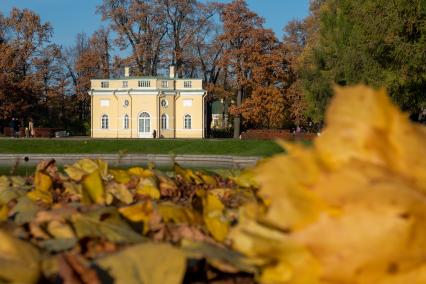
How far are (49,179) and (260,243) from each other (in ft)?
4.75

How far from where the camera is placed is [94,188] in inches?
59.9

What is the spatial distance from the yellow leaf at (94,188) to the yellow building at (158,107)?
4920cm

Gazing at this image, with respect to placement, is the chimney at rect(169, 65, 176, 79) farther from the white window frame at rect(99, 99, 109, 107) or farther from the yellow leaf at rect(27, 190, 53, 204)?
the yellow leaf at rect(27, 190, 53, 204)

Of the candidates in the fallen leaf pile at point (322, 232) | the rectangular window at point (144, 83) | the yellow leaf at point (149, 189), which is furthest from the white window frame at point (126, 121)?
the fallen leaf pile at point (322, 232)

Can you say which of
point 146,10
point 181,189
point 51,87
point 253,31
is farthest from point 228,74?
point 181,189

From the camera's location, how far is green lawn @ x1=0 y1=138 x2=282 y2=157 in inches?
1230

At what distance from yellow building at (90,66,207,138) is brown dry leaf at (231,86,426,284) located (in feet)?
164

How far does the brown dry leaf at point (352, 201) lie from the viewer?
0.70 metres

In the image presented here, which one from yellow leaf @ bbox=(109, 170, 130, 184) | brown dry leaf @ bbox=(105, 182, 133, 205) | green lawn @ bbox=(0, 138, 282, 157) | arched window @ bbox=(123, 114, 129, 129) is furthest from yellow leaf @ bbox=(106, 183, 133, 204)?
arched window @ bbox=(123, 114, 129, 129)

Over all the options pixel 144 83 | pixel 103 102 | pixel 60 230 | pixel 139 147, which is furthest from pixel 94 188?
pixel 103 102

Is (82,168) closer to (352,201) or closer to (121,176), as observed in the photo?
(121,176)

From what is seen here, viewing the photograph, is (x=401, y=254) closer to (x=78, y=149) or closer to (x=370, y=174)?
(x=370, y=174)

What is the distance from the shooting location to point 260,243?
78 cm

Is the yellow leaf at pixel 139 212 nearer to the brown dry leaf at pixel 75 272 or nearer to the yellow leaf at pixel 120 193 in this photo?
the yellow leaf at pixel 120 193
